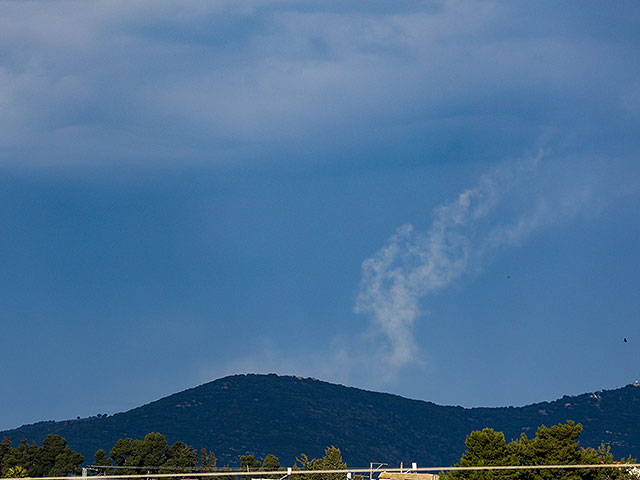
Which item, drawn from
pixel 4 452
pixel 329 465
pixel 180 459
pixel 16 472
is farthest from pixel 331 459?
pixel 4 452

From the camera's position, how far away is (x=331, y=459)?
139 meters

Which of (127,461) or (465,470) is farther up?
(127,461)

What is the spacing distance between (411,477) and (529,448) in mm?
40383

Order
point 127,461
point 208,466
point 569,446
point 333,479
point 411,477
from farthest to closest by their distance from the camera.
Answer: point 208,466
point 127,461
point 333,479
point 411,477
point 569,446

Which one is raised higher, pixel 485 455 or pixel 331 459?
pixel 331 459

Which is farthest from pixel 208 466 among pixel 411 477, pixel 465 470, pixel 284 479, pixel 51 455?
pixel 465 470

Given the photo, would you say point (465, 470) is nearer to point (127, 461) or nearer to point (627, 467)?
point (627, 467)

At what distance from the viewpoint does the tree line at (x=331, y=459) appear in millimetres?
77750

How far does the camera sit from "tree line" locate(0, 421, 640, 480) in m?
77.8

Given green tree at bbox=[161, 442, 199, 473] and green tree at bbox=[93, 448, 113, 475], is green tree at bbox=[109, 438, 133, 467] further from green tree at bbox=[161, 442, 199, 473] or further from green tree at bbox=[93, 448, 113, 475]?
green tree at bbox=[161, 442, 199, 473]

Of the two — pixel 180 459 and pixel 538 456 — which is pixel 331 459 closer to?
pixel 180 459

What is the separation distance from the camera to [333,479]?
125000 millimetres

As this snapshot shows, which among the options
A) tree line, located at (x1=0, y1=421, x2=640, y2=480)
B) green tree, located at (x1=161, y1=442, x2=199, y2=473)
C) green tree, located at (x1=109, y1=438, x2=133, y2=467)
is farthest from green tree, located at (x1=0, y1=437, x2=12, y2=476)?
green tree, located at (x1=161, y1=442, x2=199, y2=473)

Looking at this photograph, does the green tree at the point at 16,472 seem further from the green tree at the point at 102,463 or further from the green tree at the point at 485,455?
the green tree at the point at 485,455
